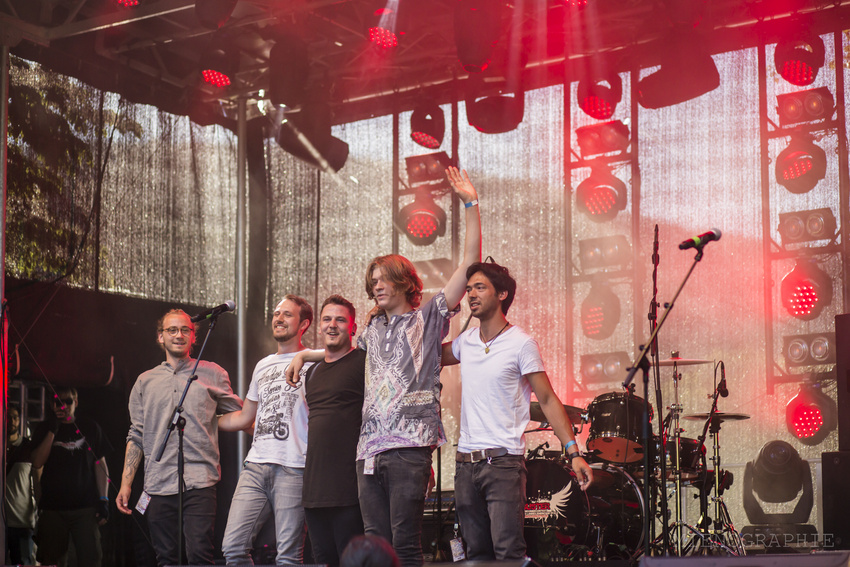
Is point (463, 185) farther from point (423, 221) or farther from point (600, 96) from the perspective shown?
point (423, 221)

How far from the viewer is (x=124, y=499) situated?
4.79 metres

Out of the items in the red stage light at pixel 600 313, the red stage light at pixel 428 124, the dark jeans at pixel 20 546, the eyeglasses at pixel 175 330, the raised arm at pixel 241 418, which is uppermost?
the red stage light at pixel 428 124

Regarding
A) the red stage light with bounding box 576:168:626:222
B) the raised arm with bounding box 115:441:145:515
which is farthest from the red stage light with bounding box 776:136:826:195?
the raised arm with bounding box 115:441:145:515

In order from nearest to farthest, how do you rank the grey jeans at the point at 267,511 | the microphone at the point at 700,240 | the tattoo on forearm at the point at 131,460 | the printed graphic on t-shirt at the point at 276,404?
the microphone at the point at 700,240
the grey jeans at the point at 267,511
the printed graphic on t-shirt at the point at 276,404
the tattoo on forearm at the point at 131,460

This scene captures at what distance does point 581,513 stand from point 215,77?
4.98 m

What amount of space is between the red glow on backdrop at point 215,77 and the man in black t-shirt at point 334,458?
489cm

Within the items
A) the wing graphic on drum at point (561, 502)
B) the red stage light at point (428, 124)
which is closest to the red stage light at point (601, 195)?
the red stage light at point (428, 124)

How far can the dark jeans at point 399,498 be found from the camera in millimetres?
3658

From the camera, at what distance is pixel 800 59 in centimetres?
762

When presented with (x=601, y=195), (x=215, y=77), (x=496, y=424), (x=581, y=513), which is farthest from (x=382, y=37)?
(x=496, y=424)

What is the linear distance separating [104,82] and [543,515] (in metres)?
5.41

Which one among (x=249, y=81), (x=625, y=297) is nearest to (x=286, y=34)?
(x=249, y=81)

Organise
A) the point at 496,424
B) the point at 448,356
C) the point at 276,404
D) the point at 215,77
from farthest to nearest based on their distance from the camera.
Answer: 1. the point at 215,77
2. the point at 276,404
3. the point at 448,356
4. the point at 496,424

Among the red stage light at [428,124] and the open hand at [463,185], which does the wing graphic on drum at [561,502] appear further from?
the red stage light at [428,124]
